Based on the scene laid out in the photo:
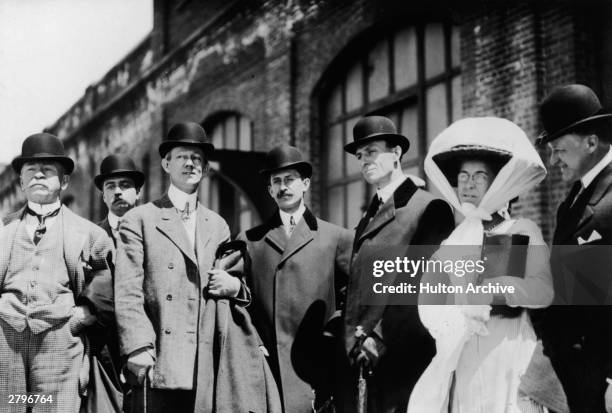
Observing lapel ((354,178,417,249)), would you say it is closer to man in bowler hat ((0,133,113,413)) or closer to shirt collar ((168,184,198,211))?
shirt collar ((168,184,198,211))

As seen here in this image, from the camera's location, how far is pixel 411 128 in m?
7.68

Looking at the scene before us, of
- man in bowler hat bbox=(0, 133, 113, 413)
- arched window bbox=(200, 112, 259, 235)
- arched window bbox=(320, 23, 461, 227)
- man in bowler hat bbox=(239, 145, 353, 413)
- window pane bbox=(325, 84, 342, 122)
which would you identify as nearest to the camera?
man in bowler hat bbox=(0, 133, 113, 413)

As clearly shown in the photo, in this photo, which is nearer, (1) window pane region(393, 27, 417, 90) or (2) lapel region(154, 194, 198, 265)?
(2) lapel region(154, 194, 198, 265)

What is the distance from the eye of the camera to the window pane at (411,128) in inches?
299

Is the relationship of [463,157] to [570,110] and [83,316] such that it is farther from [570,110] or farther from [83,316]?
[83,316]

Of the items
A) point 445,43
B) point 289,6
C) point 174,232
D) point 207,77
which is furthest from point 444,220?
point 207,77

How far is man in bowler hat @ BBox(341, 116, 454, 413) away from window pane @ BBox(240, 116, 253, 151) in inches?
272

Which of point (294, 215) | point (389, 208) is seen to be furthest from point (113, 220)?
point (389, 208)

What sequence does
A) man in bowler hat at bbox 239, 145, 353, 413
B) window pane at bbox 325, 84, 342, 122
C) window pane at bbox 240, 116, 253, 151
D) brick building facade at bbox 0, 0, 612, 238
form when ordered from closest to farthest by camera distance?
1. man in bowler hat at bbox 239, 145, 353, 413
2. brick building facade at bbox 0, 0, 612, 238
3. window pane at bbox 325, 84, 342, 122
4. window pane at bbox 240, 116, 253, 151

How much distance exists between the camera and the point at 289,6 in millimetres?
9375

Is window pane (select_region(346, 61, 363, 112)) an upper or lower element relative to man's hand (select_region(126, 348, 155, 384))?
upper

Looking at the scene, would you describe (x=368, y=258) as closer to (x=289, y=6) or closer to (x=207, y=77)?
(x=289, y=6)

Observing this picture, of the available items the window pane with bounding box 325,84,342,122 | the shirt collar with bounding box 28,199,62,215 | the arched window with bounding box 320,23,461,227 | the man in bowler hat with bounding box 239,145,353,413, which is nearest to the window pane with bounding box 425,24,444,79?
the arched window with bounding box 320,23,461,227

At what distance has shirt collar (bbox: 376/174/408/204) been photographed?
3602mm
